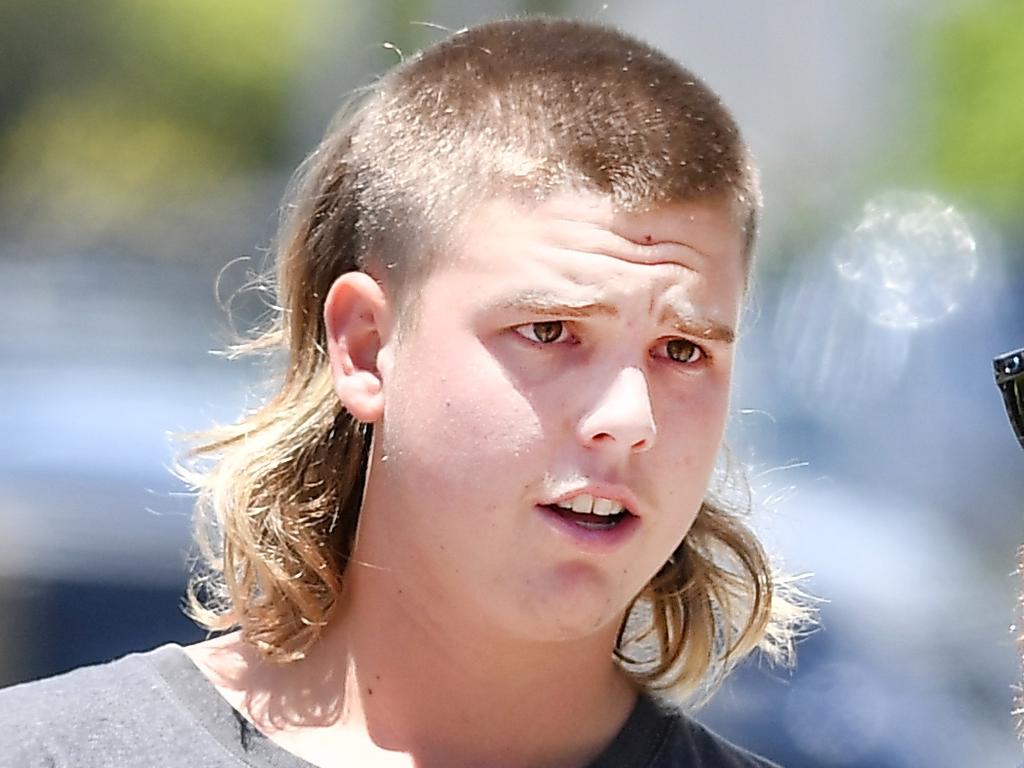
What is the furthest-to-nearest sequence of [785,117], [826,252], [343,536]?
[785,117] < [826,252] < [343,536]

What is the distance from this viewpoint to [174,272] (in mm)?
6539

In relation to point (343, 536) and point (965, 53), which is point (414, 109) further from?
point (965, 53)

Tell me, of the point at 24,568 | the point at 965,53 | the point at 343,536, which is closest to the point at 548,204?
the point at 343,536

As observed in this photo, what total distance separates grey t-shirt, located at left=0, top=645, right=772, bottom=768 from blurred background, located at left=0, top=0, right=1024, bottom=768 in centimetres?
50

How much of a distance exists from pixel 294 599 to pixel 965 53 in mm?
5464

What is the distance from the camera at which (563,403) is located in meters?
1.70

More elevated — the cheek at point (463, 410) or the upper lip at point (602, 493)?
the cheek at point (463, 410)

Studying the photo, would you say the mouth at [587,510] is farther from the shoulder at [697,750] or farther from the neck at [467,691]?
the shoulder at [697,750]

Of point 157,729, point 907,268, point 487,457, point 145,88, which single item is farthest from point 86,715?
point 145,88

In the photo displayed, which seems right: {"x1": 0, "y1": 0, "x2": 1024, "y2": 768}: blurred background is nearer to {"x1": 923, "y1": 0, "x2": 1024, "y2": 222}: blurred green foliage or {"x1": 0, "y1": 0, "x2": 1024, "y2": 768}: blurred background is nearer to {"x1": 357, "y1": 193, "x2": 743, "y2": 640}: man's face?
{"x1": 923, "y1": 0, "x2": 1024, "y2": 222}: blurred green foliage

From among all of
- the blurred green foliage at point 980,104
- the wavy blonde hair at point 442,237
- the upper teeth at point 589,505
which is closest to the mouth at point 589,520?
the upper teeth at point 589,505

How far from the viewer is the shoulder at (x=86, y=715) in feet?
5.74

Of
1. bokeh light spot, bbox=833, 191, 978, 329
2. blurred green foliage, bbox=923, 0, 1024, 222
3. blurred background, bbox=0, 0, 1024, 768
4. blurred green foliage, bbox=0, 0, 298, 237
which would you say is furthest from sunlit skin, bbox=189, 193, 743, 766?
blurred green foliage, bbox=0, 0, 298, 237

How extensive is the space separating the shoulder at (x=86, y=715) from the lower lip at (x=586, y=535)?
478mm
